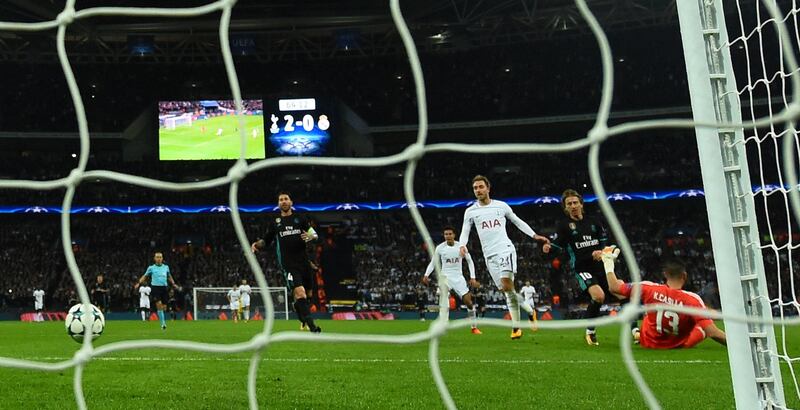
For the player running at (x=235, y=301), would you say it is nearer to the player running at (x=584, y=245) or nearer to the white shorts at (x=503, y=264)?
the white shorts at (x=503, y=264)

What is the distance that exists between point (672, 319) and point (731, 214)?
400 centimetres

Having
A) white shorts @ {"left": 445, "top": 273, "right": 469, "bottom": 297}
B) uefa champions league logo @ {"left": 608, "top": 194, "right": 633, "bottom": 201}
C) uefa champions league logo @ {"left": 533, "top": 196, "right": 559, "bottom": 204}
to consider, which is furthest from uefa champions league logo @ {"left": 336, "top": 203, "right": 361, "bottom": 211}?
white shorts @ {"left": 445, "top": 273, "right": 469, "bottom": 297}

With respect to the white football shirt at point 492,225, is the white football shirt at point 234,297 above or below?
below

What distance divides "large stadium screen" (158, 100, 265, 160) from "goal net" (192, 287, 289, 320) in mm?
8841

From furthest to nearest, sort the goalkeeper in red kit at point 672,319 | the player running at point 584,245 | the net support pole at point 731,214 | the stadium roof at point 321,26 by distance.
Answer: the stadium roof at point 321,26
the player running at point 584,245
the goalkeeper in red kit at point 672,319
the net support pole at point 731,214

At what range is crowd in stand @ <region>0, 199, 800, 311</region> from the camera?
2658 cm

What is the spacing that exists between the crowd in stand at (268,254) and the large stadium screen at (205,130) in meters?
3.88

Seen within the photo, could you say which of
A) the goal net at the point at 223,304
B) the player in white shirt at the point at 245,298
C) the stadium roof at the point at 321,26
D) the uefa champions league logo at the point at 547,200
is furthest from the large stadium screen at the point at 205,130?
the uefa champions league logo at the point at 547,200

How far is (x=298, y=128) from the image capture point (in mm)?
29312

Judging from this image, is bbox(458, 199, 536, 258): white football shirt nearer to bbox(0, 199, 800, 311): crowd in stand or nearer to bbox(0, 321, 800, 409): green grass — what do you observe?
bbox(0, 321, 800, 409): green grass

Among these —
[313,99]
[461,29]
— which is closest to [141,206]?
[313,99]

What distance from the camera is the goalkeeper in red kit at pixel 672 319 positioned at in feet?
18.2

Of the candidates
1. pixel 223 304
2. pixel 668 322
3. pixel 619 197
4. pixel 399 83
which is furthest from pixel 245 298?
pixel 399 83

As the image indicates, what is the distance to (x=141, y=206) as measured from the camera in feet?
98.1
